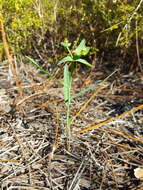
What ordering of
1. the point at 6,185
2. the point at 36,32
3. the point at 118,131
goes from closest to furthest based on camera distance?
the point at 6,185 → the point at 118,131 → the point at 36,32

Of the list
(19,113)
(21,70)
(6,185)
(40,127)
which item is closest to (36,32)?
(21,70)

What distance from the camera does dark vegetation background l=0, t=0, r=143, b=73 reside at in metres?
1.45

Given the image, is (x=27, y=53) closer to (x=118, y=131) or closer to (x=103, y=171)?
(x=118, y=131)

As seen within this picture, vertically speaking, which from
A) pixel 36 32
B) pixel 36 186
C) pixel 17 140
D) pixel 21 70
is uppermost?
pixel 36 32

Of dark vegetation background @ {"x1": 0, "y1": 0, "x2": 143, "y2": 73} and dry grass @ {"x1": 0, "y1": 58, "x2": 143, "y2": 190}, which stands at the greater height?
dark vegetation background @ {"x1": 0, "y1": 0, "x2": 143, "y2": 73}

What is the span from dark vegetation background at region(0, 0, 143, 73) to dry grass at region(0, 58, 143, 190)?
0.47 m

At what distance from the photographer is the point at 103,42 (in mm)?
1828

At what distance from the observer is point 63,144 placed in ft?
3.15

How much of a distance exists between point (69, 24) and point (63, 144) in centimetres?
116

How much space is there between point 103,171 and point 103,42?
1.33 meters

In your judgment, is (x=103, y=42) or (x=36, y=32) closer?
(x=36, y=32)

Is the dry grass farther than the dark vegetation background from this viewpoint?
No

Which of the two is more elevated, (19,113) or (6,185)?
(19,113)

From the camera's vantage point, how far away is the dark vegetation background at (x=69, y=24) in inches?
57.2
